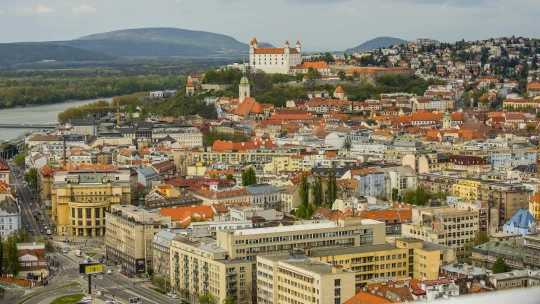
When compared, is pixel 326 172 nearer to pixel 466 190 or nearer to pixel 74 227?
pixel 466 190

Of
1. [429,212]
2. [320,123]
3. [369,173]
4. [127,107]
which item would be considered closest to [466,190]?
[369,173]

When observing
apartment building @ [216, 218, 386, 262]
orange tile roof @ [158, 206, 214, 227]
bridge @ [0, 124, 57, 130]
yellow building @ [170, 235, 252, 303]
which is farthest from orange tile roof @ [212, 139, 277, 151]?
apartment building @ [216, 218, 386, 262]

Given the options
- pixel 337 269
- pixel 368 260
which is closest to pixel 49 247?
pixel 368 260

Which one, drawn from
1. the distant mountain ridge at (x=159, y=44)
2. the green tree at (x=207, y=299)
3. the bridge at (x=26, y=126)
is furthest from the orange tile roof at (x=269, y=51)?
the distant mountain ridge at (x=159, y=44)

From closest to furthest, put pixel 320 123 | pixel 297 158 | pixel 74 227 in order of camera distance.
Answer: pixel 74 227
pixel 297 158
pixel 320 123

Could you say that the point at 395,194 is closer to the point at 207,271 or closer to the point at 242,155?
the point at 242,155

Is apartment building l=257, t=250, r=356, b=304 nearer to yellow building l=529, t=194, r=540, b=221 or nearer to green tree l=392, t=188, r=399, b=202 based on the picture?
yellow building l=529, t=194, r=540, b=221
